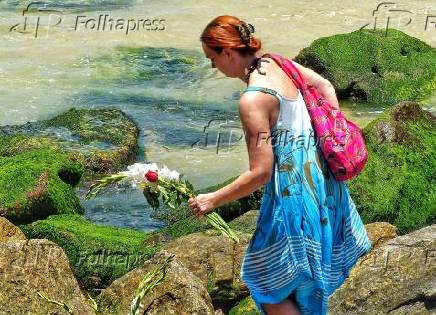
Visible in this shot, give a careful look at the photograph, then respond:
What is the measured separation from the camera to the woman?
412cm

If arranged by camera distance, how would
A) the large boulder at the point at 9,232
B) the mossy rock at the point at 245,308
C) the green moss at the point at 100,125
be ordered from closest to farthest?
the mossy rock at the point at 245,308 < the large boulder at the point at 9,232 < the green moss at the point at 100,125

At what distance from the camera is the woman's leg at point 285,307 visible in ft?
14.6

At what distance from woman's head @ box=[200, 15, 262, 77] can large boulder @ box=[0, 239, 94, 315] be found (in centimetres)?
196

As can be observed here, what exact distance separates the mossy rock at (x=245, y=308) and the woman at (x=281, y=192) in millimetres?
2024

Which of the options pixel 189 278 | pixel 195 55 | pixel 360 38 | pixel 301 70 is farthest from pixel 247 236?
pixel 195 55

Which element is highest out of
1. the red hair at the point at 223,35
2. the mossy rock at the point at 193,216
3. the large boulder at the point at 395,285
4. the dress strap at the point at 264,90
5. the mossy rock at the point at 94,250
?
the red hair at the point at 223,35

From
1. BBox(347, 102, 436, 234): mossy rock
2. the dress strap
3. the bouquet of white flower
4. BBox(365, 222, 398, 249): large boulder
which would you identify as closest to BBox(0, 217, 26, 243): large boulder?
BBox(365, 222, 398, 249): large boulder

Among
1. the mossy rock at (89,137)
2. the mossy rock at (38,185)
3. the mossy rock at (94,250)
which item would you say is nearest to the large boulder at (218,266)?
the mossy rock at (94,250)

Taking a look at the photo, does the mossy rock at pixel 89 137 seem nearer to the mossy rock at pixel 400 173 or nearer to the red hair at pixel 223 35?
the mossy rock at pixel 400 173

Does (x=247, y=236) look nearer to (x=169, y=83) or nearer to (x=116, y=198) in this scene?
(x=116, y=198)

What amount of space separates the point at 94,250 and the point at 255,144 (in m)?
3.65

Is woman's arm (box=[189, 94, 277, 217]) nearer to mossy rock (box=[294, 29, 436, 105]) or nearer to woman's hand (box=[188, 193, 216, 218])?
woman's hand (box=[188, 193, 216, 218])

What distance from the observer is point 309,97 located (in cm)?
438

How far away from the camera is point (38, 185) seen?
8875 mm
